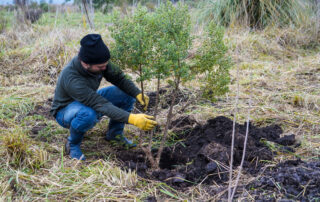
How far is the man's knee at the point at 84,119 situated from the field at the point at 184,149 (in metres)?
0.31

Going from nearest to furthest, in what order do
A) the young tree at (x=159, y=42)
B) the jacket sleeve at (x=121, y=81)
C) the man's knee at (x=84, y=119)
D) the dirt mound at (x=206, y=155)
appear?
the young tree at (x=159, y=42)
the dirt mound at (x=206, y=155)
the man's knee at (x=84, y=119)
the jacket sleeve at (x=121, y=81)

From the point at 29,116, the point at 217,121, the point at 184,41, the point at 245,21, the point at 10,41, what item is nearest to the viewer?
the point at 184,41

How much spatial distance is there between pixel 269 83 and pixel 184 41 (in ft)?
9.48

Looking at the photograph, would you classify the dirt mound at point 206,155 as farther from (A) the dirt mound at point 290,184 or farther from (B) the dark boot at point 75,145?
(B) the dark boot at point 75,145

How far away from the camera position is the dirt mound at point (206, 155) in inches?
101

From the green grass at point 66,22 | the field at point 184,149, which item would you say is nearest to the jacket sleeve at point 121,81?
the field at point 184,149

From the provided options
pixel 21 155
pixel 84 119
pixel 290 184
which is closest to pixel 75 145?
pixel 84 119

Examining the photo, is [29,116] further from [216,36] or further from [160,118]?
[216,36]

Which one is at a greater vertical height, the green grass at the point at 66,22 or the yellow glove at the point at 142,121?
the green grass at the point at 66,22

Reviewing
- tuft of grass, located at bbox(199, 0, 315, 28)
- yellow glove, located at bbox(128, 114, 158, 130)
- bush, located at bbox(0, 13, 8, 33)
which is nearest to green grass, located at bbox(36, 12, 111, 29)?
bush, located at bbox(0, 13, 8, 33)

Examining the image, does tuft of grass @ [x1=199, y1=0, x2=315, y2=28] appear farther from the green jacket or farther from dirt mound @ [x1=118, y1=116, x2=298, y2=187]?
the green jacket

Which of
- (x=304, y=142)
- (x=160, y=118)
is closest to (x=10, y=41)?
(x=160, y=118)

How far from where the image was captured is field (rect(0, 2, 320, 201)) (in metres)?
2.28

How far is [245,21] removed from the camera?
712cm
